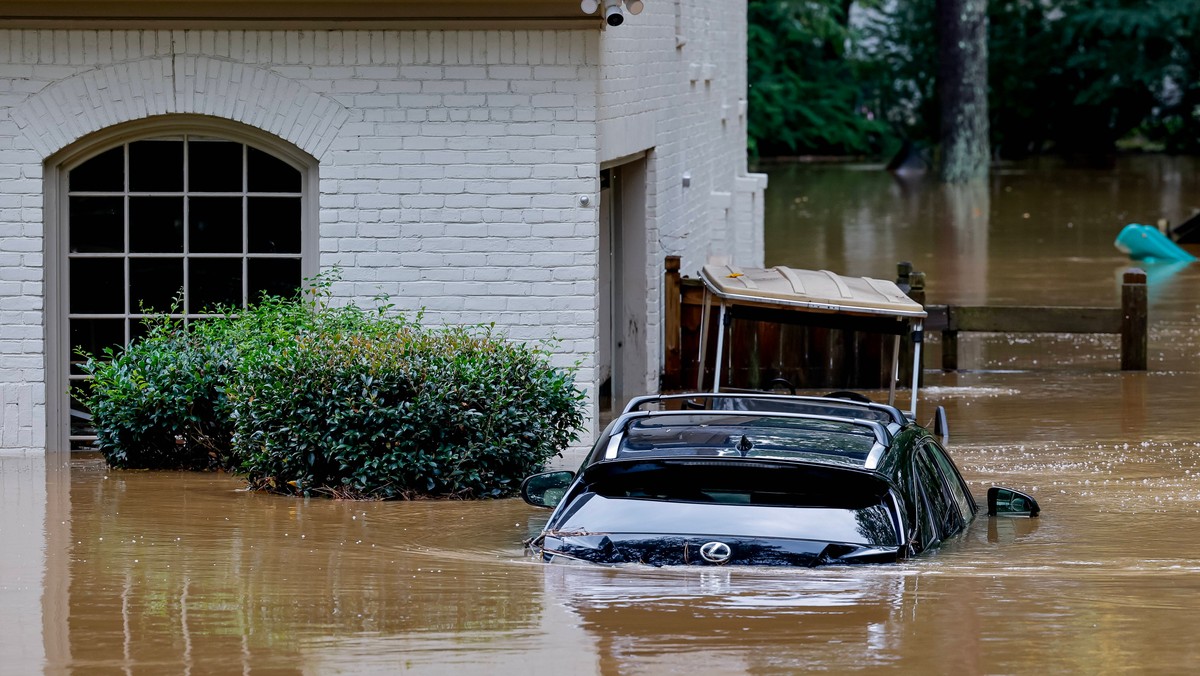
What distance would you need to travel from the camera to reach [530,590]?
732 cm

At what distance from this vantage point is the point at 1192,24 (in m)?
55.3

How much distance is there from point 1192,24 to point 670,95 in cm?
4268

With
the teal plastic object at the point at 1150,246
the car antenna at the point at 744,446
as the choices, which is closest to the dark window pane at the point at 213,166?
the car antenna at the point at 744,446

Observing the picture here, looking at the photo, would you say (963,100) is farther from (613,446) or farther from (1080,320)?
(613,446)

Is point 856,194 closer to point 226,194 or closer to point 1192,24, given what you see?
point 1192,24

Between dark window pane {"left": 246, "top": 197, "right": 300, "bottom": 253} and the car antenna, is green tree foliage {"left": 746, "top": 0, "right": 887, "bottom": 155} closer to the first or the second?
dark window pane {"left": 246, "top": 197, "right": 300, "bottom": 253}

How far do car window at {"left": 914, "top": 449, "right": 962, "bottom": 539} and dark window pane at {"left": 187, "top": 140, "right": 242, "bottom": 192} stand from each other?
20.5ft

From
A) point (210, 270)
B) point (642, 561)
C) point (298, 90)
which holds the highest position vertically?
point (298, 90)

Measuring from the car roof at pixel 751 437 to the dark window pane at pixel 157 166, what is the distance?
5.66 metres

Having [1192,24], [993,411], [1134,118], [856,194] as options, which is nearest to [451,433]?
[993,411]

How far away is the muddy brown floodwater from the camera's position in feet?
21.1

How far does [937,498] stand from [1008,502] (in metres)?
0.94

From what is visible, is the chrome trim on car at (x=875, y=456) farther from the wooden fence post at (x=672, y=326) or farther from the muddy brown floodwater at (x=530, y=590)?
the wooden fence post at (x=672, y=326)

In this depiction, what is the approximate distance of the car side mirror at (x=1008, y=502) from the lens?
345 inches
